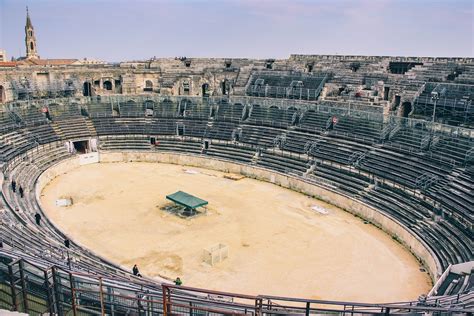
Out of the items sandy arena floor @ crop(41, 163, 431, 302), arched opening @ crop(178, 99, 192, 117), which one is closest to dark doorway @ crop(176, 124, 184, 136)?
arched opening @ crop(178, 99, 192, 117)

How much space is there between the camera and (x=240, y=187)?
34.0 metres

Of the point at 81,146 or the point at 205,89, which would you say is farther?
the point at 205,89

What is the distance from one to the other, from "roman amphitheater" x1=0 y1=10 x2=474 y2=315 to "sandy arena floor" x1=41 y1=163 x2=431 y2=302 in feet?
0.42

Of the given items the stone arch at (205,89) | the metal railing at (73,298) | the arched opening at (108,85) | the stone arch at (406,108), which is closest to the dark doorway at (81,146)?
the arched opening at (108,85)

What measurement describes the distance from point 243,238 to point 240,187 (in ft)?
31.3

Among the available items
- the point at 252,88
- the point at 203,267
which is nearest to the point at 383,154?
the point at 203,267

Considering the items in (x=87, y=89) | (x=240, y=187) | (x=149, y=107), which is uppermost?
(x=87, y=89)

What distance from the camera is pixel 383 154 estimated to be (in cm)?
3181

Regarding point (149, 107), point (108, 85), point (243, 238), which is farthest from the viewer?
→ point (108, 85)

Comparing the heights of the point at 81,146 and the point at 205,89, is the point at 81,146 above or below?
below

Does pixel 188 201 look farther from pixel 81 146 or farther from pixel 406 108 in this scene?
pixel 406 108

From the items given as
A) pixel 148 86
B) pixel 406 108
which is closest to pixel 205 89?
pixel 148 86

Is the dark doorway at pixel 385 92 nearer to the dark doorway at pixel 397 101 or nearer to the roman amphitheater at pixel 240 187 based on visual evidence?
the roman amphitheater at pixel 240 187

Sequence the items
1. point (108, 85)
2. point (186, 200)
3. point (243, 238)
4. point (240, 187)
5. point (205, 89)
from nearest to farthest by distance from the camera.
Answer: point (243, 238) < point (186, 200) < point (240, 187) < point (205, 89) < point (108, 85)
